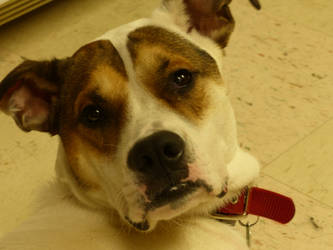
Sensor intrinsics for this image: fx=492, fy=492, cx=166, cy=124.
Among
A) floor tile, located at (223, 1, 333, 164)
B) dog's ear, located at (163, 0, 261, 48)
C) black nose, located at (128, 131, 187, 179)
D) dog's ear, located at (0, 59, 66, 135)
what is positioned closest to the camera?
black nose, located at (128, 131, 187, 179)

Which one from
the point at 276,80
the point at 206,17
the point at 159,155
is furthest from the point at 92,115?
the point at 276,80

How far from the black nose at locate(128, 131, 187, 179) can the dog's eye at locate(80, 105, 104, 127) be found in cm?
28

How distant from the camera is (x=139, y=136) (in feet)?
4.94

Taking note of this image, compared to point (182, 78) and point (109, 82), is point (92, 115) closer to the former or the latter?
point (109, 82)

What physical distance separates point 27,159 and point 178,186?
178 centimetres

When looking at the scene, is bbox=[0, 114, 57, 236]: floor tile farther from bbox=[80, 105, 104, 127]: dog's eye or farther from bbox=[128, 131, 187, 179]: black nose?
bbox=[128, 131, 187, 179]: black nose

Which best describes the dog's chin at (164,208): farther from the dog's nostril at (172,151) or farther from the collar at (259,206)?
the collar at (259,206)

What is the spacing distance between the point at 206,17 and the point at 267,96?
1.44 m

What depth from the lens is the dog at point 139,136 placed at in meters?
1.50

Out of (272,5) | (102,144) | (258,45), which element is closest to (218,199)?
(102,144)

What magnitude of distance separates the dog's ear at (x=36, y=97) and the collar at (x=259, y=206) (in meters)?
0.75

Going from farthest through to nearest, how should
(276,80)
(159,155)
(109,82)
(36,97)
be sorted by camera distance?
(276,80) → (36,97) → (109,82) → (159,155)

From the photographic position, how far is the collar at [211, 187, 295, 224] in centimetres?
185

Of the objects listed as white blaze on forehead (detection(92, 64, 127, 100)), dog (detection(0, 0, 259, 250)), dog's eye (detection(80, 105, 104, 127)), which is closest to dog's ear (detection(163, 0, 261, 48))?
dog (detection(0, 0, 259, 250))
